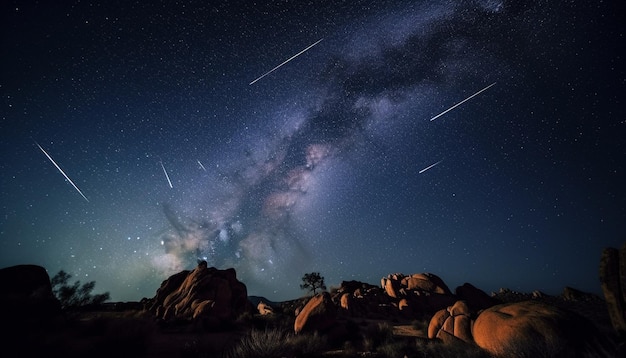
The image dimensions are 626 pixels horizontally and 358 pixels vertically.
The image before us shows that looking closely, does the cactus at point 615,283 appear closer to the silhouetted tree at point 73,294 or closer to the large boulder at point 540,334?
the large boulder at point 540,334

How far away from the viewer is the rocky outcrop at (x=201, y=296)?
1938 cm

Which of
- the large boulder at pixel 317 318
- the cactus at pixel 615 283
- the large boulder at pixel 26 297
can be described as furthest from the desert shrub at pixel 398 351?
the large boulder at pixel 26 297

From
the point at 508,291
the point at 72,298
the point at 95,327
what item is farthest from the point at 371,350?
the point at 508,291

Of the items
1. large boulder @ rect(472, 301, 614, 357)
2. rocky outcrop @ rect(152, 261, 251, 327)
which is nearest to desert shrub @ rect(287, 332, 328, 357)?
large boulder @ rect(472, 301, 614, 357)

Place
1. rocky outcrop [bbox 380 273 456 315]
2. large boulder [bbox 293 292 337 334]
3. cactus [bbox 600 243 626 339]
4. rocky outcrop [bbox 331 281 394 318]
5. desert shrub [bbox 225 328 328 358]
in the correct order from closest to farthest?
1. cactus [bbox 600 243 626 339]
2. desert shrub [bbox 225 328 328 358]
3. large boulder [bbox 293 292 337 334]
4. rocky outcrop [bbox 331 281 394 318]
5. rocky outcrop [bbox 380 273 456 315]

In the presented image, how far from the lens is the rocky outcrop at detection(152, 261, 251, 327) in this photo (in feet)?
63.6

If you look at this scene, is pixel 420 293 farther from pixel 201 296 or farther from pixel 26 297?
pixel 26 297

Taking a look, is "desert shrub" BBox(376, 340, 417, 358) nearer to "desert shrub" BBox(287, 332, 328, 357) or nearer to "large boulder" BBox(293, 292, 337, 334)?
"desert shrub" BBox(287, 332, 328, 357)

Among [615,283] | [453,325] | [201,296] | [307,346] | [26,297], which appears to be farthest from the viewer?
[201,296]

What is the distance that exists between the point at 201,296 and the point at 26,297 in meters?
11.7

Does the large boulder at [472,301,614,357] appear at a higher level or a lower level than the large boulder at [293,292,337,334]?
lower

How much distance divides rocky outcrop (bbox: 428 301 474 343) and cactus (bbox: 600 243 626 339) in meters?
4.09

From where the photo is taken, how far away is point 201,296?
826 inches

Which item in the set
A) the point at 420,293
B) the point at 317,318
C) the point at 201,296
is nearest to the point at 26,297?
the point at 201,296
